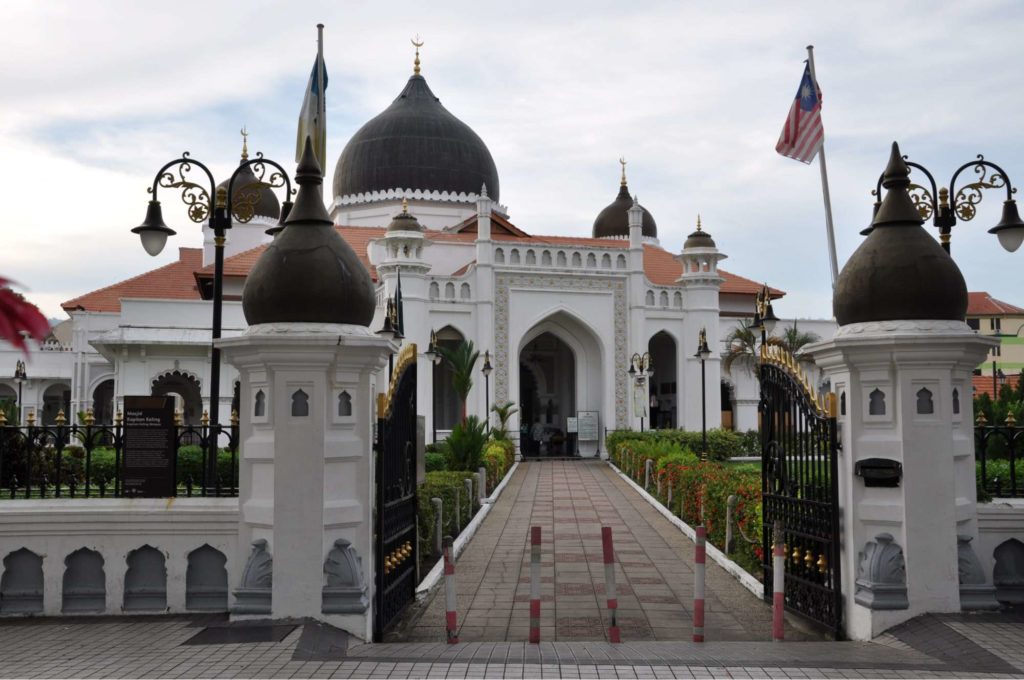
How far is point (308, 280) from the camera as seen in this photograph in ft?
23.1

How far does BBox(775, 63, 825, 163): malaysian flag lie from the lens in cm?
1563

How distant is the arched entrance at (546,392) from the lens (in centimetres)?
3990

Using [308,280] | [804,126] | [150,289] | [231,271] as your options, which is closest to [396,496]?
[308,280]

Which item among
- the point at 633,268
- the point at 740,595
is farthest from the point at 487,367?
the point at 740,595

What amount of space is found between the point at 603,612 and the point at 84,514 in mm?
4567

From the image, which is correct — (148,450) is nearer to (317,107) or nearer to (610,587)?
(610,587)

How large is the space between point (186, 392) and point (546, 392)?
624 inches

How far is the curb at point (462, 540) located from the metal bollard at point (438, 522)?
258 mm

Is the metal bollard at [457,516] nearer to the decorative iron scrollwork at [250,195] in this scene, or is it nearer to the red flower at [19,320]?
the decorative iron scrollwork at [250,195]

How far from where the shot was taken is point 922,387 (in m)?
6.92

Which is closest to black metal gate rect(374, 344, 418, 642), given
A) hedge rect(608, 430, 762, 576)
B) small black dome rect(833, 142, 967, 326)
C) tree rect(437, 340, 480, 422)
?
small black dome rect(833, 142, 967, 326)

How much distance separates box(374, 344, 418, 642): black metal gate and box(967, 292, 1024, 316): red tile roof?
216 ft

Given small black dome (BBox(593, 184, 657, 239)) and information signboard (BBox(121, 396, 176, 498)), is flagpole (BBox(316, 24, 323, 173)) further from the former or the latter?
small black dome (BBox(593, 184, 657, 239))

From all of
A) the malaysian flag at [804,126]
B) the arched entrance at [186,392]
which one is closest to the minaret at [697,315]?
the arched entrance at [186,392]
